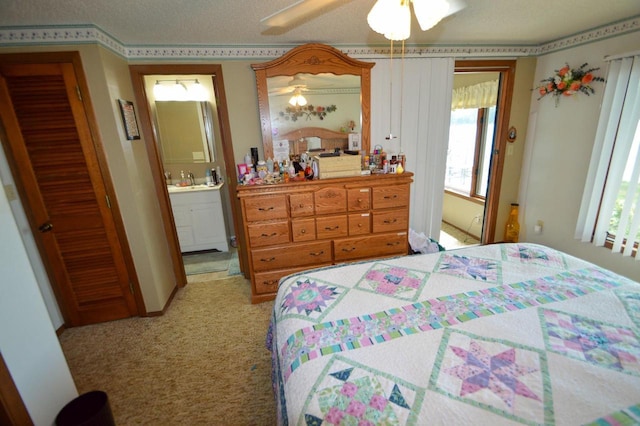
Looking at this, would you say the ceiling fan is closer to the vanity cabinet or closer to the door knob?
the door knob

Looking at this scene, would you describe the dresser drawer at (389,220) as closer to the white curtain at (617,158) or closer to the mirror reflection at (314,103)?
the mirror reflection at (314,103)

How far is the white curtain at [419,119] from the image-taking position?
9.20 feet

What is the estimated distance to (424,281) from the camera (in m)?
1.49

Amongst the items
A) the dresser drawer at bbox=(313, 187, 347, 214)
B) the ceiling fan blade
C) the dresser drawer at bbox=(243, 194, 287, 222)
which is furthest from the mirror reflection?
the ceiling fan blade

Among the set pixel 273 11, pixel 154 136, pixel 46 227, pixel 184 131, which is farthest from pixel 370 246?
pixel 184 131

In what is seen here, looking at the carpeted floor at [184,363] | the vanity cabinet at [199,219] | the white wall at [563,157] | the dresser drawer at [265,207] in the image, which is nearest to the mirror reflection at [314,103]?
the dresser drawer at [265,207]

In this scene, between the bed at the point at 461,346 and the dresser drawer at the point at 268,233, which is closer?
the bed at the point at 461,346

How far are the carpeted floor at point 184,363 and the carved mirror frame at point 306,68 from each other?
1614 mm

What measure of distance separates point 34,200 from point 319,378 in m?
2.52

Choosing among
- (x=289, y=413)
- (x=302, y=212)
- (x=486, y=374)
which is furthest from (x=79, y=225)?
(x=486, y=374)

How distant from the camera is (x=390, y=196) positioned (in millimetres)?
2602

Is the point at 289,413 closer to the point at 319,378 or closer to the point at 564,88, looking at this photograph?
the point at 319,378

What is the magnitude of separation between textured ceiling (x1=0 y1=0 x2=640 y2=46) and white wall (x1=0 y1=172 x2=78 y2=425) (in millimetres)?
1356

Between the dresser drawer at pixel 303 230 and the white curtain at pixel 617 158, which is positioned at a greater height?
the white curtain at pixel 617 158
